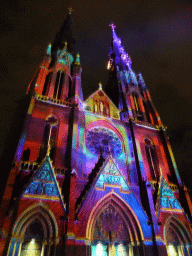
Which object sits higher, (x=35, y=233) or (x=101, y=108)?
(x=101, y=108)

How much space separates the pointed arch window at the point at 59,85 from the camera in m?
18.6

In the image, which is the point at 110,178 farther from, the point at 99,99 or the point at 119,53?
the point at 119,53

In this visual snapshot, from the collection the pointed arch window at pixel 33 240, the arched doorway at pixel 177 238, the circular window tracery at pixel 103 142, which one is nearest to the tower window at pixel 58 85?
the circular window tracery at pixel 103 142

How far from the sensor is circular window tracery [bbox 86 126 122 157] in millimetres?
15789

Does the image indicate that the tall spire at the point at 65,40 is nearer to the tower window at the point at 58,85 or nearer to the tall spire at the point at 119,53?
the tower window at the point at 58,85

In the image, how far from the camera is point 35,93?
53.6 feet

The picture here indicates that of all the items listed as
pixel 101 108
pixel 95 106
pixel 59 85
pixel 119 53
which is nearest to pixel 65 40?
pixel 119 53

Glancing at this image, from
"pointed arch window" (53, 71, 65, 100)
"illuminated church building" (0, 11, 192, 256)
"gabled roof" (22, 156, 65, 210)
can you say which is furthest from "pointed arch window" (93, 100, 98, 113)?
"gabled roof" (22, 156, 65, 210)

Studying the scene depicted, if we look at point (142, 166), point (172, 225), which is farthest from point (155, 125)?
point (172, 225)

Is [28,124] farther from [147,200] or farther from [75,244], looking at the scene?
[147,200]

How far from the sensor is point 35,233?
10.1 metres

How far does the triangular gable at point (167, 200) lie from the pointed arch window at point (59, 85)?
11.8 metres

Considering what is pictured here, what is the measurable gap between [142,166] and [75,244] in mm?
7590

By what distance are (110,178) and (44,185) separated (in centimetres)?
421
